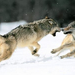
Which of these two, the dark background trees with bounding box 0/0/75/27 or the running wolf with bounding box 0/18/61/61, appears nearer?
the running wolf with bounding box 0/18/61/61

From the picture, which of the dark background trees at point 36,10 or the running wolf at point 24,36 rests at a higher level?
the dark background trees at point 36,10

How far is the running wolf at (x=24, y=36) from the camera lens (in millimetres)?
4160

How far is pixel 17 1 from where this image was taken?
14.7 meters

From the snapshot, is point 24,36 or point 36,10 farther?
point 36,10

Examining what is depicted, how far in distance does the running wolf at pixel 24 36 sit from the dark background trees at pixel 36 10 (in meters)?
8.30

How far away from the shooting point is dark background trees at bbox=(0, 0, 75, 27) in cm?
1387

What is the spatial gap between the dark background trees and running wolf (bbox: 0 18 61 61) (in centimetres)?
830

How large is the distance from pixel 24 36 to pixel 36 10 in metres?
9.72

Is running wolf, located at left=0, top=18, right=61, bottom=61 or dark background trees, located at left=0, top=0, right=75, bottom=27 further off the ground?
dark background trees, located at left=0, top=0, right=75, bottom=27

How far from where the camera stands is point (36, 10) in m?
14.3

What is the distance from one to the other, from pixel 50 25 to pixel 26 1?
9.45m

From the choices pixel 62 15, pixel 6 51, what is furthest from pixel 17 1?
pixel 6 51

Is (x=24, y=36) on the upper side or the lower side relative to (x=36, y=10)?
lower

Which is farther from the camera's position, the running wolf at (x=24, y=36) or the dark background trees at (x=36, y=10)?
the dark background trees at (x=36, y=10)
